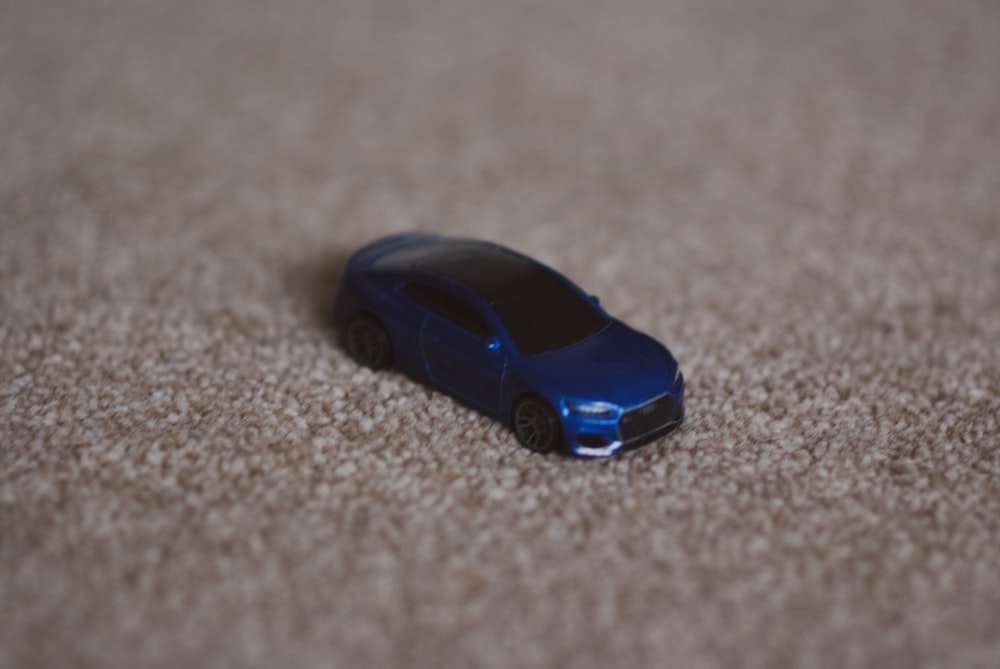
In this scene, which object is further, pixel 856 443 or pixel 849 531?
pixel 856 443

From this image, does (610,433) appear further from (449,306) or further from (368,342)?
(368,342)

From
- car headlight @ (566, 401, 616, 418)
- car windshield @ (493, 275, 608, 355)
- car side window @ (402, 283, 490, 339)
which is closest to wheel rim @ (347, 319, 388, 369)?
car side window @ (402, 283, 490, 339)

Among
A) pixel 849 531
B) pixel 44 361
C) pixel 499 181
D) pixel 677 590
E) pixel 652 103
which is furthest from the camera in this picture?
pixel 652 103

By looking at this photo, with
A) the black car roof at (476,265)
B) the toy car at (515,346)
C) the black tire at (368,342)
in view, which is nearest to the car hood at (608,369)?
the toy car at (515,346)

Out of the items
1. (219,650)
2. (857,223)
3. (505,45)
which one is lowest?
(219,650)

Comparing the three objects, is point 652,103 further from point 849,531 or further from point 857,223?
point 849,531

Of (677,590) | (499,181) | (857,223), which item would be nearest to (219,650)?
(677,590)

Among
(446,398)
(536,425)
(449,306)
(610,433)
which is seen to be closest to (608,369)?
(610,433)
